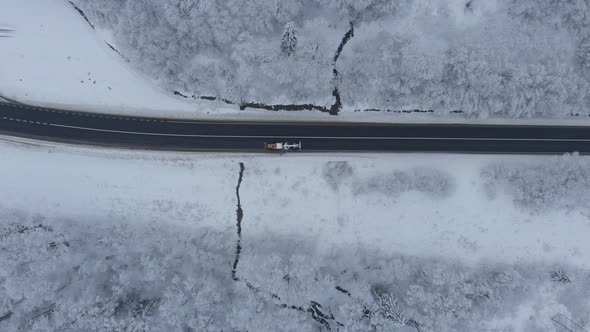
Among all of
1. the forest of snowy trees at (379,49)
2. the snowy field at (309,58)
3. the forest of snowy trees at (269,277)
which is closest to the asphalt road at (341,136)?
the snowy field at (309,58)

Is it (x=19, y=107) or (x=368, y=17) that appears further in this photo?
(x=19, y=107)

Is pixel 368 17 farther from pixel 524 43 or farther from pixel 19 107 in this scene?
pixel 19 107

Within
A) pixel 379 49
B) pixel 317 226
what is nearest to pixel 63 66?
pixel 317 226

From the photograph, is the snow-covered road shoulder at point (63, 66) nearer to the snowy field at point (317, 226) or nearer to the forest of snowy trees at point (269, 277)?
the snowy field at point (317, 226)

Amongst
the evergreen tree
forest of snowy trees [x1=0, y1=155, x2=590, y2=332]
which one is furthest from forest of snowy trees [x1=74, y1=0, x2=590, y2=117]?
forest of snowy trees [x1=0, y1=155, x2=590, y2=332]

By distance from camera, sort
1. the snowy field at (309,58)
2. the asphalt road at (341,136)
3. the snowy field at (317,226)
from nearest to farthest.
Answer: the snowy field at (309,58) < the snowy field at (317,226) < the asphalt road at (341,136)

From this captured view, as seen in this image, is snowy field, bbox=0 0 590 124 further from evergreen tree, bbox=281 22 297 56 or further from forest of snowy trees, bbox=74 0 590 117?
evergreen tree, bbox=281 22 297 56

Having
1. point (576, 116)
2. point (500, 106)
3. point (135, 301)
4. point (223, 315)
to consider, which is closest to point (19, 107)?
point (135, 301)
